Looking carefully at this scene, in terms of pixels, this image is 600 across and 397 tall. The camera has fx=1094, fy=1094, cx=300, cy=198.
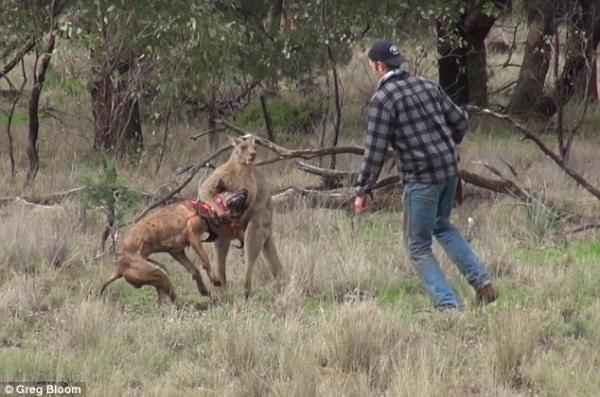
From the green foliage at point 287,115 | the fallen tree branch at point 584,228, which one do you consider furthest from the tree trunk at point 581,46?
the green foliage at point 287,115

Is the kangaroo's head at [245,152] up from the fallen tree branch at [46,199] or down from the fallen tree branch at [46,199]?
up

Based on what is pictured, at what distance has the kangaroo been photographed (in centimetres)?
927

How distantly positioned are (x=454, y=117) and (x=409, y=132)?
0.50m

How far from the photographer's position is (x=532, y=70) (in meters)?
20.6

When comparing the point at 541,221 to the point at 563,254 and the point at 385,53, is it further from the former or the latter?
the point at 385,53

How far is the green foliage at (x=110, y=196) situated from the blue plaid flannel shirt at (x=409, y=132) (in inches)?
145

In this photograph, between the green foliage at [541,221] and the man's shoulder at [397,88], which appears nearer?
the man's shoulder at [397,88]

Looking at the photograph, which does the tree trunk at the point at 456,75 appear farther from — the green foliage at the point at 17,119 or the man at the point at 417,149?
the man at the point at 417,149

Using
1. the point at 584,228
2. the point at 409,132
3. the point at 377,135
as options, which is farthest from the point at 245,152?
the point at 584,228

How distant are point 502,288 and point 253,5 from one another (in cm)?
744

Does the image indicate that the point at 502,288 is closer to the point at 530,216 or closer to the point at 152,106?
the point at 530,216

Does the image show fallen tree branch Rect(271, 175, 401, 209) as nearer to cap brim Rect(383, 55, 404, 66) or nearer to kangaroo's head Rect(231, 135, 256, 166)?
kangaroo's head Rect(231, 135, 256, 166)

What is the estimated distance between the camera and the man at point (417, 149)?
26.1 ft

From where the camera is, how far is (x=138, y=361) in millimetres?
6973
